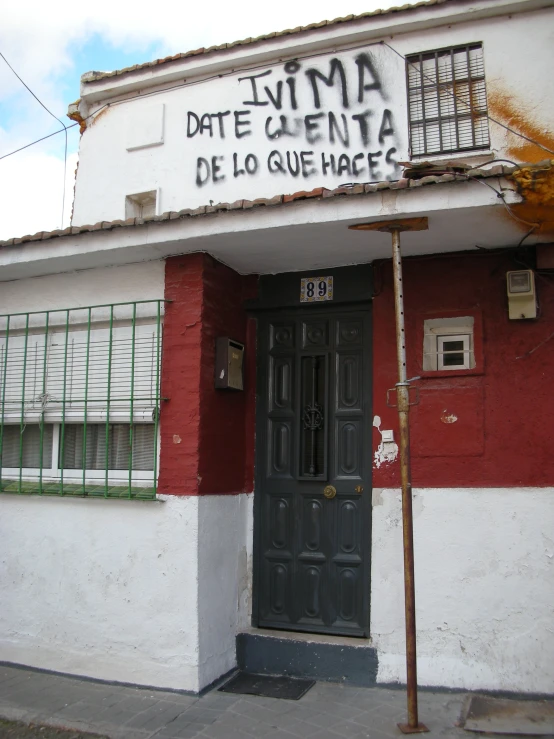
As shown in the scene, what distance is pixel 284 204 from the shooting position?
15.5 feet

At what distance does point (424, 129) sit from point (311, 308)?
2635 mm

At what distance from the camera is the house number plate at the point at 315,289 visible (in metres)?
5.56

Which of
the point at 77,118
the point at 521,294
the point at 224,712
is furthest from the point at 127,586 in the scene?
the point at 77,118

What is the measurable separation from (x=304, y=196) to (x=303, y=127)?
2.98 meters

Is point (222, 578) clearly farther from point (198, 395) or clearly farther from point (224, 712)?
point (198, 395)

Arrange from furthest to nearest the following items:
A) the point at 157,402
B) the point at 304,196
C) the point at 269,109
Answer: the point at 269,109 < the point at 157,402 < the point at 304,196

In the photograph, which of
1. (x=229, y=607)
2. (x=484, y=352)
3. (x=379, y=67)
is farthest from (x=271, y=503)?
(x=379, y=67)

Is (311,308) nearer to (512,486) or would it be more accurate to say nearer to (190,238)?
(190,238)

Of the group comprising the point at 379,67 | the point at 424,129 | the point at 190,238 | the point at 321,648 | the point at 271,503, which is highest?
the point at 379,67

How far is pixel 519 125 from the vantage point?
6.39m

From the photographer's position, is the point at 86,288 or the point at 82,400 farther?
the point at 86,288

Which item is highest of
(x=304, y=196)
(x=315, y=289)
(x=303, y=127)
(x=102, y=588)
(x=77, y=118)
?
(x=77, y=118)

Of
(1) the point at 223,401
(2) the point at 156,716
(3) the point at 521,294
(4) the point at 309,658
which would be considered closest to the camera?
(2) the point at 156,716

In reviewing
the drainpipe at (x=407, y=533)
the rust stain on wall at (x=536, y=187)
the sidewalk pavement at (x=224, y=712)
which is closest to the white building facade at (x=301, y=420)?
the rust stain on wall at (x=536, y=187)
